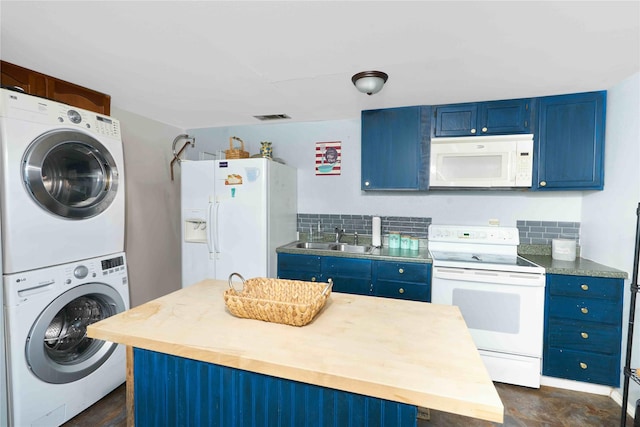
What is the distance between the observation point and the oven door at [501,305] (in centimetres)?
222

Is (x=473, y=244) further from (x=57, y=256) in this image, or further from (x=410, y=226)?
(x=57, y=256)

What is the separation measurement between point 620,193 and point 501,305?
119 cm

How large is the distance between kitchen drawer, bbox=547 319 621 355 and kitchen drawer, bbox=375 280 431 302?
2.99ft

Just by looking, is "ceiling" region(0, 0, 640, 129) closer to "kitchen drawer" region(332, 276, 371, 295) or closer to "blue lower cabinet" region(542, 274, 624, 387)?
"blue lower cabinet" region(542, 274, 624, 387)

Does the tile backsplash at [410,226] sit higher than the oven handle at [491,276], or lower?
higher

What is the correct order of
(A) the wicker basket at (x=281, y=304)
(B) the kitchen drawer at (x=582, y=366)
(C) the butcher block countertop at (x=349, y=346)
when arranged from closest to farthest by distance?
(C) the butcher block countertop at (x=349, y=346) → (A) the wicker basket at (x=281, y=304) → (B) the kitchen drawer at (x=582, y=366)

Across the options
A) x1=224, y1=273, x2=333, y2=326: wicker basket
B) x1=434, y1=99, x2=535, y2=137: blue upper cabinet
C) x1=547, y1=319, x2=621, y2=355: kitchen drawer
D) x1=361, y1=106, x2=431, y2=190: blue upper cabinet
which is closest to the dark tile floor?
x1=547, y1=319, x2=621, y2=355: kitchen drawer

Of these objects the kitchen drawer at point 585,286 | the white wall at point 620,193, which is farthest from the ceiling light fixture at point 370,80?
the kitchen drawer at point 585,286

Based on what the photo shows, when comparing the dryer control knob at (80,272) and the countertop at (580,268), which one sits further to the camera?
the countertop at (580,268)

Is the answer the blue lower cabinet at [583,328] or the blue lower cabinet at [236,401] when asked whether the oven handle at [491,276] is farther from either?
the blue lower cabinet at [236,401]

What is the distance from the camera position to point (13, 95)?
5.19 feet

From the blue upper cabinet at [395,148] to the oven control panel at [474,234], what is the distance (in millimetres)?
481

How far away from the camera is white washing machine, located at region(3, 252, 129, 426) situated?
1585mm

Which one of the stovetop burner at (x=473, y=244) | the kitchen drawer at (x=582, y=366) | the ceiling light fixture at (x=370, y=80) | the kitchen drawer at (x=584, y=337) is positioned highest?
the ceiling light fixture at (x=370, y=80)
